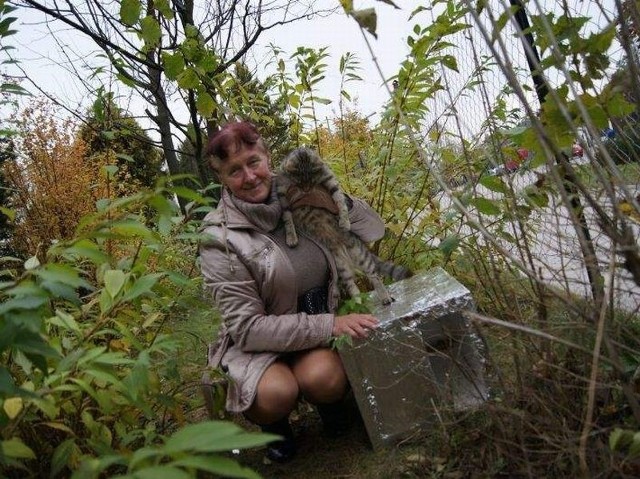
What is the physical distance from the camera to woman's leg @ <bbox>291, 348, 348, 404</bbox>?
2.26m

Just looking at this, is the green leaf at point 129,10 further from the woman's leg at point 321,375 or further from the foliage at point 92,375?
the woman's leg at point 321,375

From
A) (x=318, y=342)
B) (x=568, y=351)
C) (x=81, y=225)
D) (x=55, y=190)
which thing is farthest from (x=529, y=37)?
(x=55, y=190)

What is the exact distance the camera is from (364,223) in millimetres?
2707

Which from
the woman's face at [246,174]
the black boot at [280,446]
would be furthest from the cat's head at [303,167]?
the black boot at [280,446]

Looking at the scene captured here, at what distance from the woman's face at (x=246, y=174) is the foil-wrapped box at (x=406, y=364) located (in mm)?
831

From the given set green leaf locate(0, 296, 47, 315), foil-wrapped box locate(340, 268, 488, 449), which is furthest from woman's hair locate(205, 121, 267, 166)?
green leaf locate(0, 296, 47, 315)

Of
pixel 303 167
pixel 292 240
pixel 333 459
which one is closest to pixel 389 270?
pixel 292 240

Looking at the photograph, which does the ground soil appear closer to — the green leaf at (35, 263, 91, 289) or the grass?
the grass

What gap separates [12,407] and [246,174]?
1.41 meters

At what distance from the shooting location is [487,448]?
5.65ft

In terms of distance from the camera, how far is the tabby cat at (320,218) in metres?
2.51

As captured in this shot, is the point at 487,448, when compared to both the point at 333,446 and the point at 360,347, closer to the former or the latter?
the point at 360,347

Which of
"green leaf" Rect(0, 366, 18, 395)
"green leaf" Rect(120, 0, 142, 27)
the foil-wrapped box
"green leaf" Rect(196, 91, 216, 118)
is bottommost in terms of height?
the foil-wrapped box

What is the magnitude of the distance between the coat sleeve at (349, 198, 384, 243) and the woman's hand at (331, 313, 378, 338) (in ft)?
1.88
